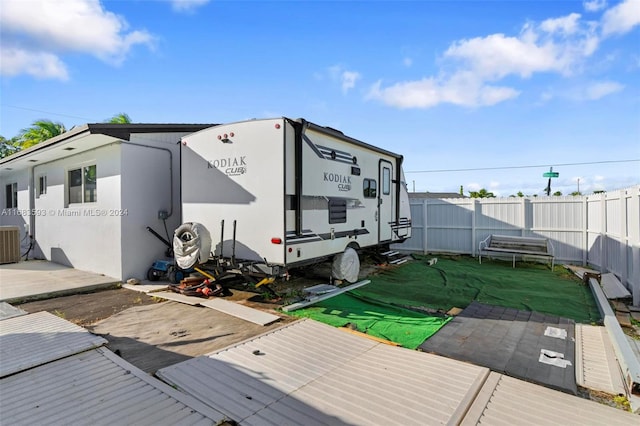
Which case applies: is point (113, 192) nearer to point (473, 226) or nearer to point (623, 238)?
point (623, 238)

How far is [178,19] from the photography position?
8.15 m

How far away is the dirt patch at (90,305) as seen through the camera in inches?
213

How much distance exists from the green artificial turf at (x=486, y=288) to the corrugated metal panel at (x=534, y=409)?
108 inches

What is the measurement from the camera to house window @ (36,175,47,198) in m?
10.9

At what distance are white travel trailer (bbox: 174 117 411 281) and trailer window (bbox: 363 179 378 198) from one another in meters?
0.50

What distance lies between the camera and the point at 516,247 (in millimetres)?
10398

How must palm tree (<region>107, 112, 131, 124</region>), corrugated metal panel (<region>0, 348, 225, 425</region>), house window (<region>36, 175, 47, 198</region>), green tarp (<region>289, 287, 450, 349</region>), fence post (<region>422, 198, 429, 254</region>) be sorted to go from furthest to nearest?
palm tree (<region>107, 112, 131, 124</region>), fence post (<region>422, 198, 429, 254</region>), house window (<region>36, 175, 47, 198</region>), green tarp (<region>289, 287, 450, 349</region>), corrugated metal panel (<region>0, 348, 225, 425</region>)

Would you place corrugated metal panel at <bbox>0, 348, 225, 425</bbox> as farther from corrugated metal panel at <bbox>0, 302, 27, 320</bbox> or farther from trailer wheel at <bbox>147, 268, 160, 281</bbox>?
trailer wheel at <bbox>147, 268, 160, 281</bbox>

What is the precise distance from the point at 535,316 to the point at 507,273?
3811 mm

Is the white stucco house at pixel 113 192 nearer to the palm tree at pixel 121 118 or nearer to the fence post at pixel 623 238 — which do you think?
the palm tree at pixel 121 118

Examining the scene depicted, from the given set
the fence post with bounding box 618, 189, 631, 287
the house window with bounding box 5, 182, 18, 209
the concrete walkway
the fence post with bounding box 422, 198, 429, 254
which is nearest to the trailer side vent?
the concrete walkway

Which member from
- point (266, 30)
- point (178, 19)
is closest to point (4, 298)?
point (178, 19)

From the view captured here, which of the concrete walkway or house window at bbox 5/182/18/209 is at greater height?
house window at bbox 5/182/18/209

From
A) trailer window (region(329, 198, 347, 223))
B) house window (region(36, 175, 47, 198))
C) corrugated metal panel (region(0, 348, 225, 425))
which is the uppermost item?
house window (region(36, 175, 47, 198))
